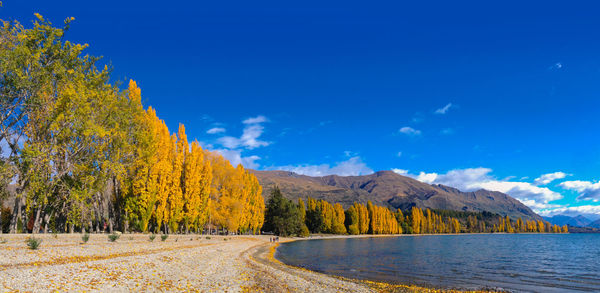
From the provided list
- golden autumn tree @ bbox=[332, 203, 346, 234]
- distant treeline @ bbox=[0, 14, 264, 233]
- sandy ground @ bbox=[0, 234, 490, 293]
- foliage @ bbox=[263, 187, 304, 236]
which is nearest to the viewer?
sandy ground @ bbox=[0, 234, 490, 293]

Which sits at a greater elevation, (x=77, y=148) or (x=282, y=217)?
(x=77, y=148)

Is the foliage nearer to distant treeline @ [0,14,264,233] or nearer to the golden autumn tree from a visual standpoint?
the golden autumn tree

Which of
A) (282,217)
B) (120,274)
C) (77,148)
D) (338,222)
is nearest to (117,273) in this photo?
(120,274)

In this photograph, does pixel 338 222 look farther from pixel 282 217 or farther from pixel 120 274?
pixel 120 274

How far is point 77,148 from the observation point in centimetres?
3102

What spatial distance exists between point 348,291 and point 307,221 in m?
110

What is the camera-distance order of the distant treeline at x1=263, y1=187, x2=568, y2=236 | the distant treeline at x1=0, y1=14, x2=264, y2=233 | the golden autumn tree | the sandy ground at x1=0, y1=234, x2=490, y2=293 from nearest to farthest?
1. the sandy ground at x1=0, y1=234, x2=490, y2=293
2. the distant treeline at x1=0, y1=14, x2=264, y2=233
3. the distant treeline at x1=263, y1=187, x2=568, y2=236
4. the golden autumn tree

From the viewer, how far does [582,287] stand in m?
25.2

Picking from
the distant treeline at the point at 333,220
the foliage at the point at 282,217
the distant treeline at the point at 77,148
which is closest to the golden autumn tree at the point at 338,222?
the distant treeline at the point at 333,220

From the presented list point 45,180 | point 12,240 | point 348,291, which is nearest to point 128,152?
point 45,180

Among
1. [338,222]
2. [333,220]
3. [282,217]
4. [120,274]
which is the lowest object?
[338,222]

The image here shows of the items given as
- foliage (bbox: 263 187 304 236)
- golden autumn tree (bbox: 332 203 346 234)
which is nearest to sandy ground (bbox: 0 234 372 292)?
foliage (bbox: 263 187 304 236)

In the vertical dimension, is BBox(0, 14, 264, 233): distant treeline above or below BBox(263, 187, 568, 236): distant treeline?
above

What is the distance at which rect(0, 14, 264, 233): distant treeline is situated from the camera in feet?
87.7
